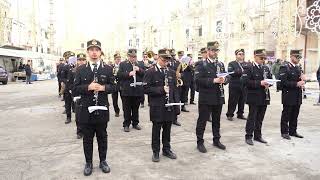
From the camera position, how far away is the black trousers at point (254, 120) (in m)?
7.91

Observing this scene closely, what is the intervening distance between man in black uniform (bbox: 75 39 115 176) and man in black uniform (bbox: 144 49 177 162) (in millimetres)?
949

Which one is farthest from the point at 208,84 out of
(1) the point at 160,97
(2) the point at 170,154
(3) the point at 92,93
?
(3) the point at 92,93

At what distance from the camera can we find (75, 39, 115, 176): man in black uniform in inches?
232

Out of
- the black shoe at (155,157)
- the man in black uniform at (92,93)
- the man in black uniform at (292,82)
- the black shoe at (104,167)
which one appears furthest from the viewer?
the man in black uniform at (292,82)

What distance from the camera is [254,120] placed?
7957mm

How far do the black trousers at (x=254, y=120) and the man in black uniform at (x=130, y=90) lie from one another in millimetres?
2884

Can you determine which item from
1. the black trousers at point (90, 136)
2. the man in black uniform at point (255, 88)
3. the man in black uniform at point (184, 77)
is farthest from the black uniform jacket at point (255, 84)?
the man in black uniform at point (184, 77)

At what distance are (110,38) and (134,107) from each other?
61.2m

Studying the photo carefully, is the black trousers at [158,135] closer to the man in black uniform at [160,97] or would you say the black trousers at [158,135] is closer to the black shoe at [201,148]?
the man in black uniform at [160,97]

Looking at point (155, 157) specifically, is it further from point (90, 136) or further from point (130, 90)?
point (130, 90)

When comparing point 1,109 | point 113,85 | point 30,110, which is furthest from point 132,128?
point 1,109

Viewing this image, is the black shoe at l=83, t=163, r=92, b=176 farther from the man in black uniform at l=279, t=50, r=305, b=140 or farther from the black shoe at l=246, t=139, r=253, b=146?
the man in black uniform at l=279, t=50, r=305, b=140

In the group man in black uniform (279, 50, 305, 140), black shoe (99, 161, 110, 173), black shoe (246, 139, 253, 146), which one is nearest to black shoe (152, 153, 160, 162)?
black shoe (99, 161, 110, 173)

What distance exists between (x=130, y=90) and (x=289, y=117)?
3.86 m
